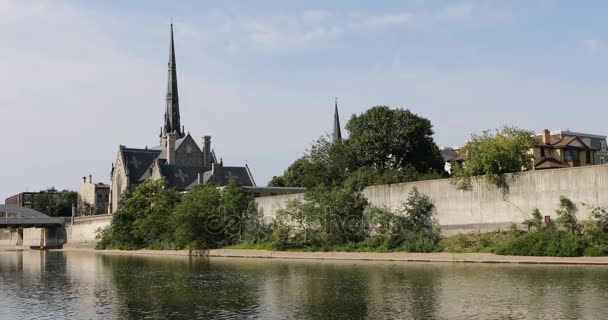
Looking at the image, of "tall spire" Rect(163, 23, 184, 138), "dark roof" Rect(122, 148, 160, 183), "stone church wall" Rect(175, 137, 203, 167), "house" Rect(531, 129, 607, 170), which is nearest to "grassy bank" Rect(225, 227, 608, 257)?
"house" Rect(531, 129, 607, 170)

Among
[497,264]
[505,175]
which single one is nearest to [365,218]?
[505,175]

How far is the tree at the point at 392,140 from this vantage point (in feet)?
235

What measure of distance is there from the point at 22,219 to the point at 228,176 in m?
35.7

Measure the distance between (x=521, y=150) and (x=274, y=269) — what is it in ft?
63.7

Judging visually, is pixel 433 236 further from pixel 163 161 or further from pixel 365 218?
pixel 163 161

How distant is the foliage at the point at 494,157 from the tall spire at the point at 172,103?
320 ft

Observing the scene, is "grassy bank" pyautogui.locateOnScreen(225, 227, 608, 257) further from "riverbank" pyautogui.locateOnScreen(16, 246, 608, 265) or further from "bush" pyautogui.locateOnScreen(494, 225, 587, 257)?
"riverbank" pyautogui.locateOnScreen(16, 246, 608, 265)

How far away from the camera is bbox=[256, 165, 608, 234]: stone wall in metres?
39.3

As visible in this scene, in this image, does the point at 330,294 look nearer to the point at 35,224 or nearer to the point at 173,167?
the point at 173,167

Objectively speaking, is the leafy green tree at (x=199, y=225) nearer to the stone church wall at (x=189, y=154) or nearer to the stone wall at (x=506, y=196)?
the stone wall at (x=506, y=196)

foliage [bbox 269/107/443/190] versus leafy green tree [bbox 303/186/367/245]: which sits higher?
foliage [bbox 269/107/443/190]

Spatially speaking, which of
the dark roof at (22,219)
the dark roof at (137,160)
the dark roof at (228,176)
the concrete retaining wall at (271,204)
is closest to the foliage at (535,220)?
the concrete retaining wall at (271,204)

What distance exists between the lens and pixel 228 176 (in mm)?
113062

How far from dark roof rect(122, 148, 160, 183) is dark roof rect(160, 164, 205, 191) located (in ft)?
45.8
